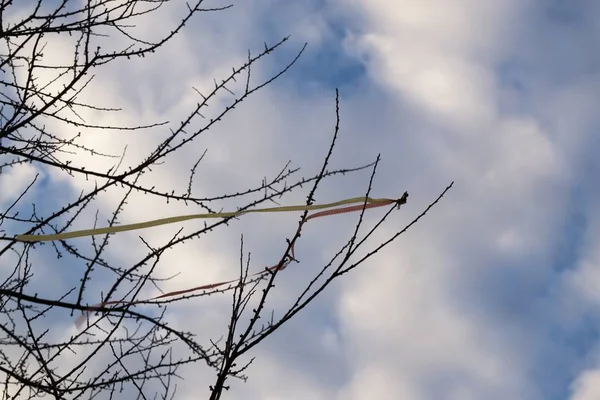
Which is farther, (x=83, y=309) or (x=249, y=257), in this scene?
(x=83, y=309)

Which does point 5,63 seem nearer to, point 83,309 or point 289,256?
point 83,309

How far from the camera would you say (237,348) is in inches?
75.0

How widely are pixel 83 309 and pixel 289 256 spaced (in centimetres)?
103

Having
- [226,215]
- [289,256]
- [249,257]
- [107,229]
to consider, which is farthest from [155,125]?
[289,256]

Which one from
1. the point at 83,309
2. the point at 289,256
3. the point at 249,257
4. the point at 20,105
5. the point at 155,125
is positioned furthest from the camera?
the point at 155,125

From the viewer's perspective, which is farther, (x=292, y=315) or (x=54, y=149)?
(x=54, y=149)

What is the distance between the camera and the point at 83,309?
2578 millimetres

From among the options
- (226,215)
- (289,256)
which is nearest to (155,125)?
(226,215)

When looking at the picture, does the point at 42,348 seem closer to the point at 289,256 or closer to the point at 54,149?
the point at 54,149

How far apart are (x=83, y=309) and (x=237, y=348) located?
997 mm

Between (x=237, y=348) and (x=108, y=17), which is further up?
(x=108, y=17)

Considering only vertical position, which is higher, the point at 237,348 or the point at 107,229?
the point at 107,229

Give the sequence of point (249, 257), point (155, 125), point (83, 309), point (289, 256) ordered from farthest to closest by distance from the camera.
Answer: point (155, 125) → point (83, 309) → point (249, 257) → point (289, 256)

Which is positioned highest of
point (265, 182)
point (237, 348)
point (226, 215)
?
point (265, 182)
